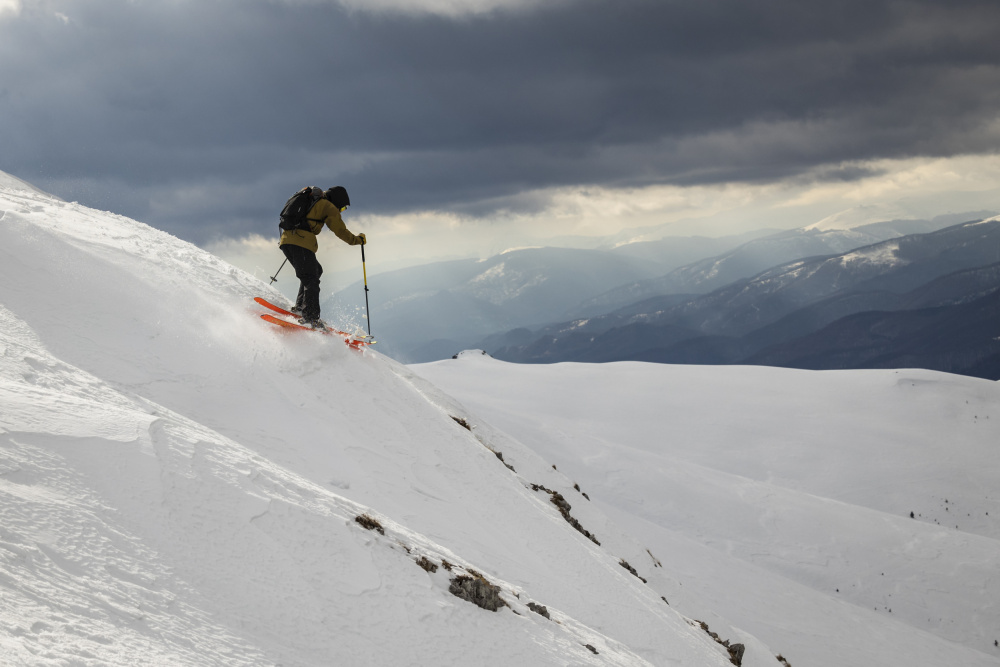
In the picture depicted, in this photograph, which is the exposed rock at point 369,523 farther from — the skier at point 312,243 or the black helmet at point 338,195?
the black helmet at point 338,195

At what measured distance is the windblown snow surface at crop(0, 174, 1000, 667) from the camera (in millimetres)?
5836

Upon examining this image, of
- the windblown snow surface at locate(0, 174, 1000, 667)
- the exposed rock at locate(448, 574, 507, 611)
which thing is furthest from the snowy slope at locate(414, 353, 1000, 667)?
the exposed rock at locate(448, 574, 507, 611)

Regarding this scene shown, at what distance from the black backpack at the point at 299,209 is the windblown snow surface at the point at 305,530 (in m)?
2.21

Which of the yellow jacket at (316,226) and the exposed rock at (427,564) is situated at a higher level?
the yellow jacket at (316,226)

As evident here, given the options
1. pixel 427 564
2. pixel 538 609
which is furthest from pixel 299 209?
pixel 538 609

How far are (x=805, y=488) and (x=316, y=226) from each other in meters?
32.2

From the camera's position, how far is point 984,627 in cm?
2425

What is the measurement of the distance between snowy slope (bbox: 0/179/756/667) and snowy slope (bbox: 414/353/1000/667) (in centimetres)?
857

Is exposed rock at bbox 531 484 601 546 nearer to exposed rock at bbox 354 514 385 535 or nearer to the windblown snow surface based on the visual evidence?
the windblown snow surface

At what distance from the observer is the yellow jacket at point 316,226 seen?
48.0 ft

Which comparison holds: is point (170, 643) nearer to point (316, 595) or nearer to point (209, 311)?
point (316, 595)

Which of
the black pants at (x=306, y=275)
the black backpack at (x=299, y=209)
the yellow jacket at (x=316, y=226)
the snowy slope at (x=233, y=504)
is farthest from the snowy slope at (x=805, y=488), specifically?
the black backpack at (x=299, y=209)

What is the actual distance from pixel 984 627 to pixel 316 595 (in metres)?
29.3

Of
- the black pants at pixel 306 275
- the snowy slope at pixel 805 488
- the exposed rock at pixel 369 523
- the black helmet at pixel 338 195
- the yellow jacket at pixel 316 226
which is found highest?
the black helmet at pixel 338 195
